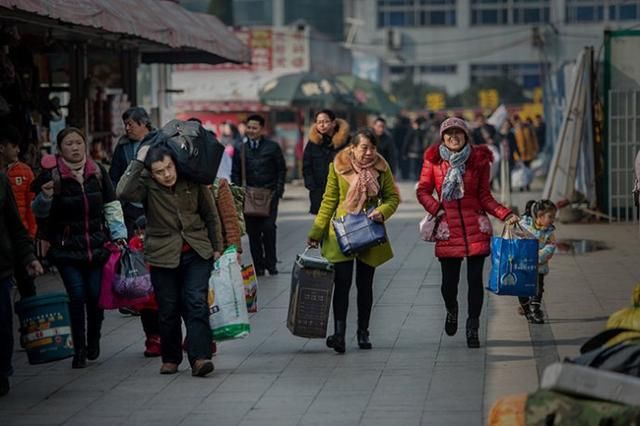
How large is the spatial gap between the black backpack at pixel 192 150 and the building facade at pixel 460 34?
249 feet

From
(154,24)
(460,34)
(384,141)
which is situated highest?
(460,34)

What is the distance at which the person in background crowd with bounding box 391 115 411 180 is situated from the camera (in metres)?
38.3

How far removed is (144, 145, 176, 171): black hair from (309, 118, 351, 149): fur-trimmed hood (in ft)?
16.4

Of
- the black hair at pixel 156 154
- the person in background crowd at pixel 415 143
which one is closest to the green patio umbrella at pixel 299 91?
the person in background crowd at pixel 415 143

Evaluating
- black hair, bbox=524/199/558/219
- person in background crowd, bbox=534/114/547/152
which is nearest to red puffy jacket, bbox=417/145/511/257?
black hair, bbox=524/199/558/219

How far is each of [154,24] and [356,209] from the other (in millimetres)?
6393

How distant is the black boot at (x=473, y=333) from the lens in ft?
33.4

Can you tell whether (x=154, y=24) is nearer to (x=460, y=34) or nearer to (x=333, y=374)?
(x=333, y=374)

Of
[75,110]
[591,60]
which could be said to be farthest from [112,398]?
[591,60]

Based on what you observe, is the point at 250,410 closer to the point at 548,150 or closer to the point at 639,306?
the point at 639,306

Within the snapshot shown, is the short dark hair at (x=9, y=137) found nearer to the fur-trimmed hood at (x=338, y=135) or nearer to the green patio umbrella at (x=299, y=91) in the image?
the fur-trimmed hood at (x=338, y=135)

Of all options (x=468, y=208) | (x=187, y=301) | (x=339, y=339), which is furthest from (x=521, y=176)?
(x=187, y=301)

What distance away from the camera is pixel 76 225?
9.79 metres

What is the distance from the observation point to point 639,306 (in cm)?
720
